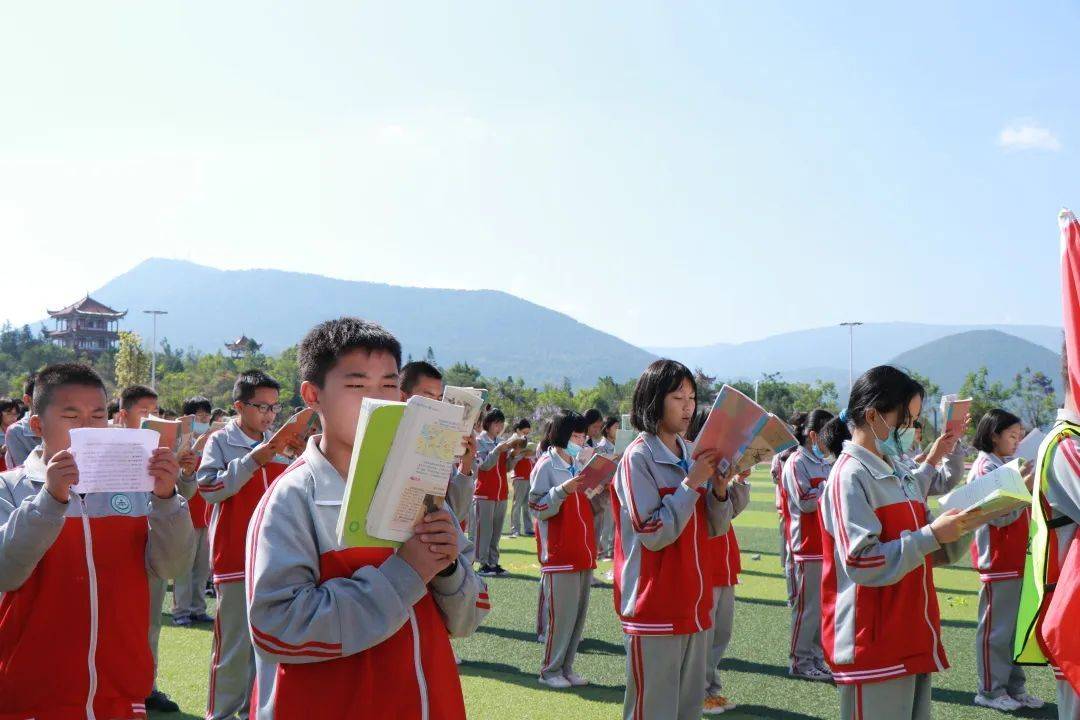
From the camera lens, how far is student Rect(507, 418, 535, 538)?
14797mm

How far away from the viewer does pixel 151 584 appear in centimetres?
668

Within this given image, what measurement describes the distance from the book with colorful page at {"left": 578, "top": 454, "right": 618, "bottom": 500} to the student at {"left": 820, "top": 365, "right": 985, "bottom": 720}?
298 cm

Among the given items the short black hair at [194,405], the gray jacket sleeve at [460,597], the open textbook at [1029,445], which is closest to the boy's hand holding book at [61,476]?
the gray jacket sleeve at [460,597]

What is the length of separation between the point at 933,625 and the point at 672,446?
1519 mm

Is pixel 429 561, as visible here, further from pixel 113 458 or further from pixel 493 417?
pixel 493 417

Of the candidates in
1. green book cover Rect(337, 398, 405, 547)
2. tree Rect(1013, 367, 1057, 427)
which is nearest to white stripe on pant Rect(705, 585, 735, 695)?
green book cover Rect(337, 398, 405, 547)

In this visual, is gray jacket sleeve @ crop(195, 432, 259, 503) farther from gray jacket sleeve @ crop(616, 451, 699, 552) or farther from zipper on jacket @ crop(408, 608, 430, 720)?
zipper on jacket @ crop(408, 608, 430, 720)

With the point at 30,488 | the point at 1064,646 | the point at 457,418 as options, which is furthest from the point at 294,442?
the point at 1064,646

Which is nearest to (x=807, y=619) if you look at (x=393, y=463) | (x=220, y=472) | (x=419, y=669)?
(x=220, y=472)

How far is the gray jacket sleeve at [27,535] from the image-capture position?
3168 mm

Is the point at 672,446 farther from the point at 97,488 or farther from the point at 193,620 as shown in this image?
the point at 193,620

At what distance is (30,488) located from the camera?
353 cm

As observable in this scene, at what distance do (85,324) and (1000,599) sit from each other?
10999 centimetres

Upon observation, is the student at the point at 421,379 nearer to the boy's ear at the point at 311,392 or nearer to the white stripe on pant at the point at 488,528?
the boy's ear at the point at 311,392
